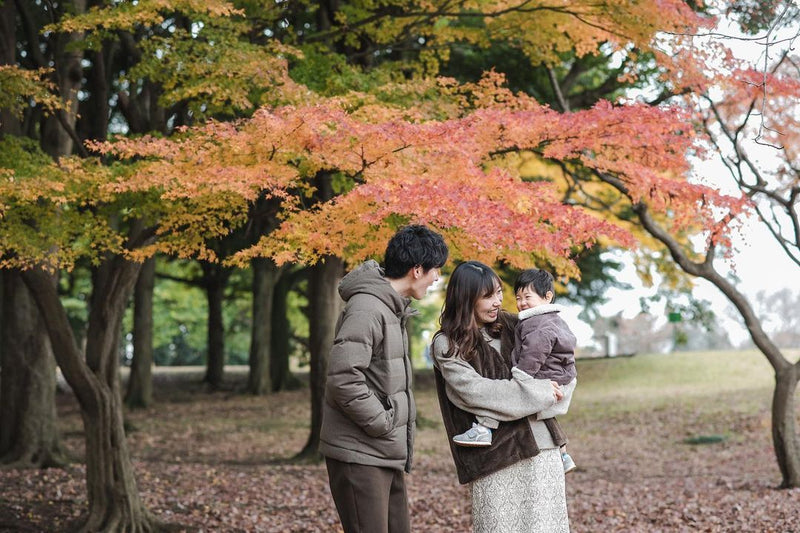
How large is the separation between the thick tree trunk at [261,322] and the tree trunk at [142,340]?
2.65 metres

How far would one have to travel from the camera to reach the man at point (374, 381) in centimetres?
302

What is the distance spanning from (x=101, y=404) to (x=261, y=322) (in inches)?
504

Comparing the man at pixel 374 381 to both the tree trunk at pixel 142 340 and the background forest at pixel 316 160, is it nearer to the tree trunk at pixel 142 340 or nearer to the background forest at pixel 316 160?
the background forest at pixel 316 160

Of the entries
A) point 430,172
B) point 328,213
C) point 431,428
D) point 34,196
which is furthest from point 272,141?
point 431,428

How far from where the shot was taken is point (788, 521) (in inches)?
276

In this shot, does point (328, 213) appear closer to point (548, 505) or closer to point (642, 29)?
point (548, 505)

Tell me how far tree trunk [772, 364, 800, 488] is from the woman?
21.8ft

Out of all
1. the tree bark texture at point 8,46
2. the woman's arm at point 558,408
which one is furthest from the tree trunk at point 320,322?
the woman's arm at point 558,408

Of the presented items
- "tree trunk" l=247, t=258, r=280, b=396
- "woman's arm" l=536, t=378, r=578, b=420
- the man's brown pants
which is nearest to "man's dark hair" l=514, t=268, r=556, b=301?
"woman's arm" l=536, t=378, r=578, b=420

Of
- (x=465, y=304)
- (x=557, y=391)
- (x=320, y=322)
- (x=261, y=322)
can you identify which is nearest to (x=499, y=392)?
(x=557, y=391)

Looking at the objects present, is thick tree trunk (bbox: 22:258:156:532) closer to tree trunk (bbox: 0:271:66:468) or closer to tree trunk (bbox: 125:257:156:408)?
tree trunk (bbox: 0:271:66:468)

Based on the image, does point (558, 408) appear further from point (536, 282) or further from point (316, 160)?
point (316, 160)

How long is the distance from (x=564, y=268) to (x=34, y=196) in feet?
15.3

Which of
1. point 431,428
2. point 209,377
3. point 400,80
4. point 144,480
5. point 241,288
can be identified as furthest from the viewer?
point 241,288
